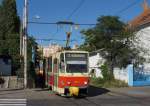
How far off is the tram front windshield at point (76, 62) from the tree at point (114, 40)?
45.8 feet

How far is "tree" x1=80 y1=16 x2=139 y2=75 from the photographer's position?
41.3m

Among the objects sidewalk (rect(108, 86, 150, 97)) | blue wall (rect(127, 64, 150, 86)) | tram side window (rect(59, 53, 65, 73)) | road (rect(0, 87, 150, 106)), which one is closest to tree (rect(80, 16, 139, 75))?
blue wall (rect(127, 64, 150, 86))

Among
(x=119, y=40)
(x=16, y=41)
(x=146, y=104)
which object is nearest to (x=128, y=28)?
(x=119, y=40)

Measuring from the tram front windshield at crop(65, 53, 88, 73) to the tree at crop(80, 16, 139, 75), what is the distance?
1397cm

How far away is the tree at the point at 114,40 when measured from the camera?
41.3 metres

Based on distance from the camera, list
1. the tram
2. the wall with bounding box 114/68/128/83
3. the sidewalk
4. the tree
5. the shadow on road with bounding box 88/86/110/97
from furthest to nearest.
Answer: the tree → the wall with bounding box 114/68/128/83 → the sidewalk → the shadow on road with bounding box 88/86/110/97 → the tram

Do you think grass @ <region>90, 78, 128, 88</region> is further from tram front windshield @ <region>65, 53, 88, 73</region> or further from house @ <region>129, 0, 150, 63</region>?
tram front windshield @ <region>65, 53, 88, 73</region>

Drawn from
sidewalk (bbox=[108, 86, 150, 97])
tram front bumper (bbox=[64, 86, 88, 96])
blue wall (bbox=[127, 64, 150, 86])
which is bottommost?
sidewalk (bbox=[108, 86, 150, 97])

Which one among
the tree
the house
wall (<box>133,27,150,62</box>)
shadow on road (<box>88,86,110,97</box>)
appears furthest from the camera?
the house

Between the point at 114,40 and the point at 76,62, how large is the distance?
1520 cm

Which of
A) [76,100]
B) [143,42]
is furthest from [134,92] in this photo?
[143,42]

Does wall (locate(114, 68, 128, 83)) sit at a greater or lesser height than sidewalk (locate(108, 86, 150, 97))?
greater

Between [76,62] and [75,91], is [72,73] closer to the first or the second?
[76,62]

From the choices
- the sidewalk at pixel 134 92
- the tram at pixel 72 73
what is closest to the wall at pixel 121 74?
the sidewalk at pixel 134 92
